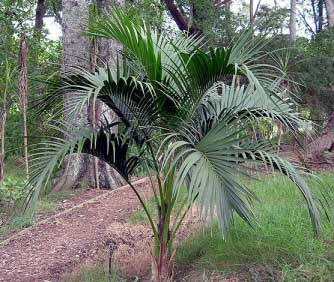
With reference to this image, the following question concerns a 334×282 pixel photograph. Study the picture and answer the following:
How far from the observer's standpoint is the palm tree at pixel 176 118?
2953 millimetres

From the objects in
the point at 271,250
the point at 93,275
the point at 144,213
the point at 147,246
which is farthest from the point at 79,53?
the point at 271,250

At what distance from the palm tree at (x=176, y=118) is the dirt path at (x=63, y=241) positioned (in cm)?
151

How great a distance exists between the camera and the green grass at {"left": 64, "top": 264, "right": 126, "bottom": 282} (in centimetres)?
400

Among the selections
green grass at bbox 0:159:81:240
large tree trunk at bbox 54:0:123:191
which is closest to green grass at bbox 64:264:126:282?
green grass at bbox 0:159:81:240

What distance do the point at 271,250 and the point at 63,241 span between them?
2.70 m

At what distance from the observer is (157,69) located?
11.0 feet

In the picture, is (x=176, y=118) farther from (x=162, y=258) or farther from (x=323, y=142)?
(x=323, y=142)

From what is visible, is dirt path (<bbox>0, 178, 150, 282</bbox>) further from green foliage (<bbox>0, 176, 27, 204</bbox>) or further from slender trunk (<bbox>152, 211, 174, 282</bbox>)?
slender trunk (<bbox>152, 211, 174, 282</bbox>)

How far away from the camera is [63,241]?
18.1ft

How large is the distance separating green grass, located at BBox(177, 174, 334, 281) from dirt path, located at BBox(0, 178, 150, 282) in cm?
99

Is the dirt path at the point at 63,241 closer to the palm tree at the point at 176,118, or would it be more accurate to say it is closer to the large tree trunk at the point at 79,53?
the large tree trunk at the point at 79,53

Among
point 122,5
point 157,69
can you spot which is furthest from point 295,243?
point 122,5

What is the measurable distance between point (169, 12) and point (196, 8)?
2.20 m

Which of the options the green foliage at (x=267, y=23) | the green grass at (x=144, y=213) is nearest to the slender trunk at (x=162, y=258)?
the green foliage at (x=267, y=23)
